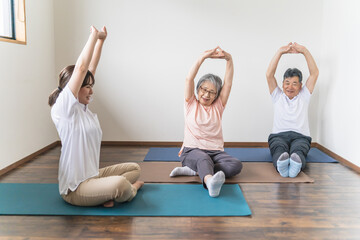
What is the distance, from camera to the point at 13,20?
3.14 m

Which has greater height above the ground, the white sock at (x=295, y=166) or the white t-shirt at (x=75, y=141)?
the white t-shirt at (x=75, y=141)

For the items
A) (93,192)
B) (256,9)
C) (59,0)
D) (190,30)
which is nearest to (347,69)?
(256,9)

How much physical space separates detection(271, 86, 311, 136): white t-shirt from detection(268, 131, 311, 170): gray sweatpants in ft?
0.27

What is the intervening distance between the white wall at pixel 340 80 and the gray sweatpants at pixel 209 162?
46.3 inches

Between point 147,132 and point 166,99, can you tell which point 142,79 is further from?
point 147,132

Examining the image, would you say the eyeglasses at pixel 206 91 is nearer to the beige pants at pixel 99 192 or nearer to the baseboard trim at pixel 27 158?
the beige pants at pixel 99 192

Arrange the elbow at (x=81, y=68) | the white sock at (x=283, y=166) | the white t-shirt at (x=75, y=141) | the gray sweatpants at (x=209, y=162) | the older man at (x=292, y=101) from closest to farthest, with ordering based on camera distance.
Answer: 1. the elbow at (x=81, y=68)
2. the white t-shirt at (x=75, y=141)
3. the gray sweatpants at (x=209, y=162)
4. the white sock at (x=283, y=166)
5. the older man at (x=292, y=101)

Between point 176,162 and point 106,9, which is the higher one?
point 106,9

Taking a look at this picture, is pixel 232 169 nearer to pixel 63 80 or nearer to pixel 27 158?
pixel 63 80

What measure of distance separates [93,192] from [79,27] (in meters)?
2.50

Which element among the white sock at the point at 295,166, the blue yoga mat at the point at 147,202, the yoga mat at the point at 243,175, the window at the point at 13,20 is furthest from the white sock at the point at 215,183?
the window at the point at 13,20

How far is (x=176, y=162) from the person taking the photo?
10.5ft

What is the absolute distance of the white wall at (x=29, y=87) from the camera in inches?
113

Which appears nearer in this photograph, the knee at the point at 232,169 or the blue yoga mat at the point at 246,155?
the knee at the point at 232,169
